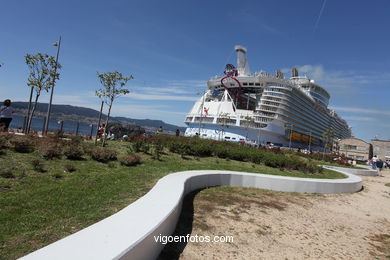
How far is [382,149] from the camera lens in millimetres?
71500

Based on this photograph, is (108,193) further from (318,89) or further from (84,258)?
(318,89)

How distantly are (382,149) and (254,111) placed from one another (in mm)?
42586

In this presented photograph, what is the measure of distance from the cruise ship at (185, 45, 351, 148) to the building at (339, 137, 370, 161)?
22.9 ft

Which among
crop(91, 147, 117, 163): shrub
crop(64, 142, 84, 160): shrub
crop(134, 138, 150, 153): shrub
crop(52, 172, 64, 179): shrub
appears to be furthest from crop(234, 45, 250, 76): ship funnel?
crop(52, 172, 64, 179): shrub

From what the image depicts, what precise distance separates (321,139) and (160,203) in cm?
8250

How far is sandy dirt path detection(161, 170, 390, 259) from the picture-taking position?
425cm

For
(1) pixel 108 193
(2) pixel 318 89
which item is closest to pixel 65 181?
(1) pixel 108 193

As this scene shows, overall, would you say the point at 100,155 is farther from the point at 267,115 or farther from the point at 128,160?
the point at 267,115

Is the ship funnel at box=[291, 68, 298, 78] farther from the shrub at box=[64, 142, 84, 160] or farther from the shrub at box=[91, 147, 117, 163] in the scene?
the shrub at box=[64, 142, 84, 160]

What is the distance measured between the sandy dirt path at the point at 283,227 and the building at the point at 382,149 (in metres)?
78.2

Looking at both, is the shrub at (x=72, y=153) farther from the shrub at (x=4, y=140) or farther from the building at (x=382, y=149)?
the building at (x=382, y=149)

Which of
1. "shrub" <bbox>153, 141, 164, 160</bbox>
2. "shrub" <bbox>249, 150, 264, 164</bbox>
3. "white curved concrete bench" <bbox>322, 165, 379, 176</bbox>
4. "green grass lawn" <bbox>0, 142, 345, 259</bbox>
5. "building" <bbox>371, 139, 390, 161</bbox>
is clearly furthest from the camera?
"building" <bbox>371, 139, 390, 161</bbox>

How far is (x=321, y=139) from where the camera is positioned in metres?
76.5

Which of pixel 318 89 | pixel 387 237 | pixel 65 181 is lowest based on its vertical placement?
pixel 387 237
